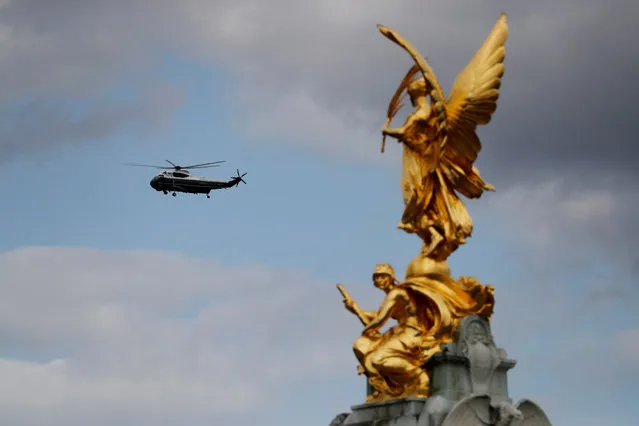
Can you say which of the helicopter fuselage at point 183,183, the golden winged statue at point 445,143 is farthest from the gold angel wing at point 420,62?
the helicopter fuselage at point 183,183

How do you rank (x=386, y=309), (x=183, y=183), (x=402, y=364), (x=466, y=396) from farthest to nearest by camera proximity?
(x=183, y=183)
(x=386, y=309)
(x=402, y=364)
(x=466, y=396)

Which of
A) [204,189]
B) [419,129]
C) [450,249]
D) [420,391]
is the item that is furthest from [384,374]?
[204,189]

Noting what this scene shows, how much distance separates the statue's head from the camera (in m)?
20.3

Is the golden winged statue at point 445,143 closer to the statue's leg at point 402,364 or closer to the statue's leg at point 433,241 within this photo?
the statue's leg at point 433,241

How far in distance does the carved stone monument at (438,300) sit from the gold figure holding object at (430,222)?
15 mm

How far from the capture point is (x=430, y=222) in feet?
67.2

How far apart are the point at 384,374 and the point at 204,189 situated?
8.42 m

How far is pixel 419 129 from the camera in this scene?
20.6 meters

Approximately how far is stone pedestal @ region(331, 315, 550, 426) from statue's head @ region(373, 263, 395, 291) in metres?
1.32

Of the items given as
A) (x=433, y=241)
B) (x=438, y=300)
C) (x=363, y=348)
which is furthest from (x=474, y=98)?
(x=363, y=348)

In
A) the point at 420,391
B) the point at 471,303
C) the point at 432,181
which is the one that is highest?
the point at 432,181

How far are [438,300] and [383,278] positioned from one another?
1000mm

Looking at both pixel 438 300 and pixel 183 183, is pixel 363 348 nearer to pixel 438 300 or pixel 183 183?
pixel 438 300

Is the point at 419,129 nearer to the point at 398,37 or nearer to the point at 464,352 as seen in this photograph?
the point at 398,37
